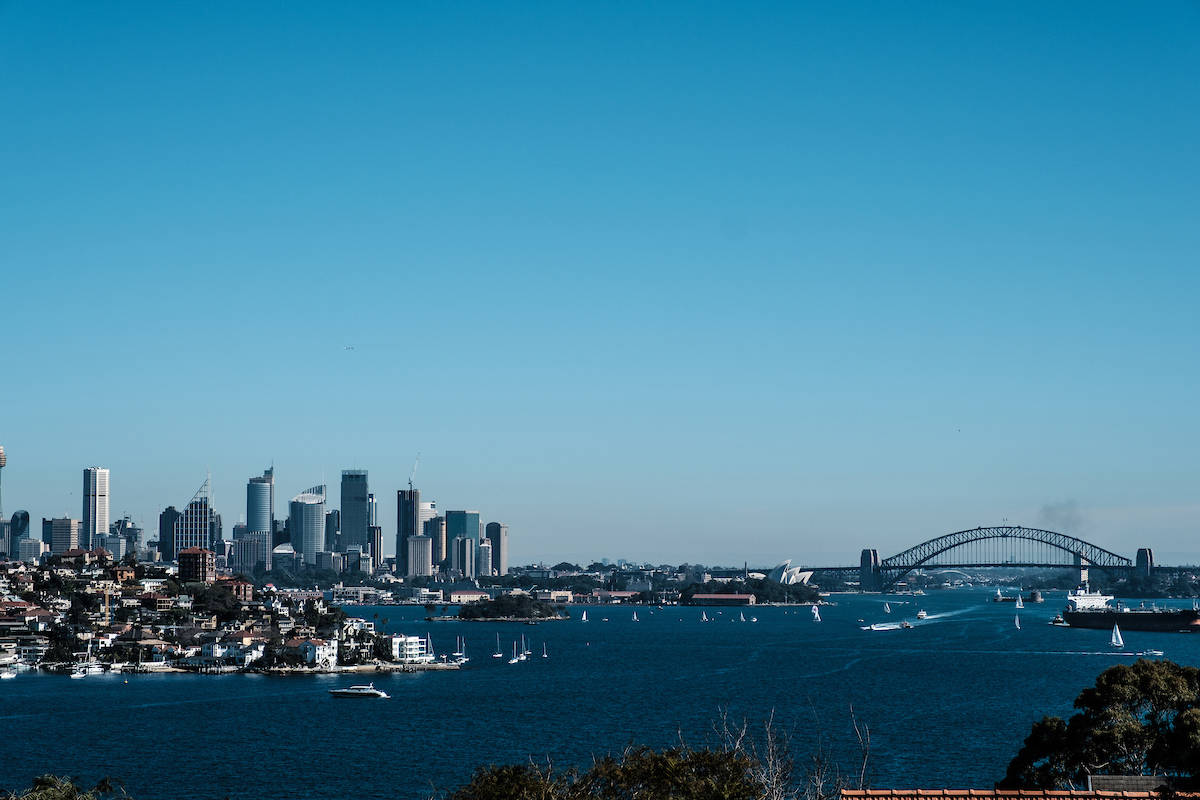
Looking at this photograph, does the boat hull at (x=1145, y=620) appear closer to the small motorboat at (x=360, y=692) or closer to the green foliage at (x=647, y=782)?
the small motorboat at (x=360, y=692)

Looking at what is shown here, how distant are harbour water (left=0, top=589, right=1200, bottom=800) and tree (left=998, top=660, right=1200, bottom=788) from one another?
653 centimetres

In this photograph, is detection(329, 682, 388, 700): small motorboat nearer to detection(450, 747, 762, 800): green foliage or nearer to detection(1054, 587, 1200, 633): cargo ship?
detection(450, 747, 762, 800): green foliage

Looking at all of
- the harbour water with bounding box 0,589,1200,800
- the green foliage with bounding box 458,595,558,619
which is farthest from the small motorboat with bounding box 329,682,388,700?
the green foliage with bounding box 458,595,558,619

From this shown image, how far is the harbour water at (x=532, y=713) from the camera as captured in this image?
108ft

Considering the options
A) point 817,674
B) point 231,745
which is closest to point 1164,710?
point 231,745

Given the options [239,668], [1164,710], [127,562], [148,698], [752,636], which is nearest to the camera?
[1164,710]

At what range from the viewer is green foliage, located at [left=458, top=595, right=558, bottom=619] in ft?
424

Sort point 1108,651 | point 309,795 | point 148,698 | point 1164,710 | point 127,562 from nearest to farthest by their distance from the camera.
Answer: point 1164,710 → point 309,795 → point 148,698 → point 1108,651 → point 127,562

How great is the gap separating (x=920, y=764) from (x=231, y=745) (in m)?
18.6

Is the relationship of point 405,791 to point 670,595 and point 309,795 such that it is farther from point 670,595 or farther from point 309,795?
point 670,595

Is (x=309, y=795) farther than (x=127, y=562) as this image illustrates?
No

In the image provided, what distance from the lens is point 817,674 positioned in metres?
60.8

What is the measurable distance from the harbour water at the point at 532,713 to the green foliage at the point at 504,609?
145 feet

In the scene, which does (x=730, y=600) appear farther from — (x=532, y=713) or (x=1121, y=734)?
(x=1121, y=734)
